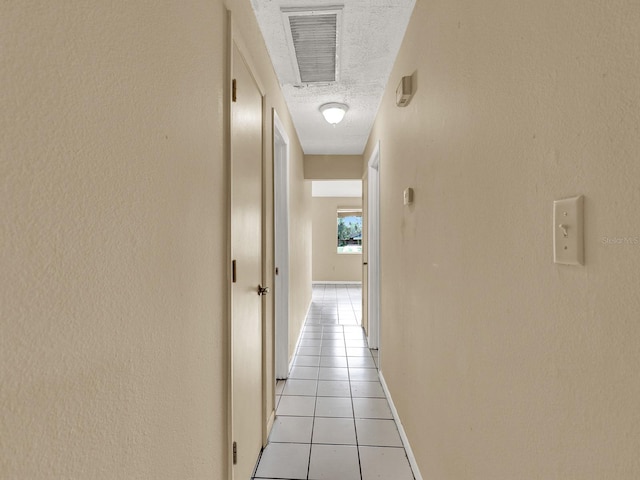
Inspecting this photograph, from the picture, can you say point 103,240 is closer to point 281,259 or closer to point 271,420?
point 271,420

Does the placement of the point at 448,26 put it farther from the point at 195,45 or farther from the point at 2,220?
the point at 2,220

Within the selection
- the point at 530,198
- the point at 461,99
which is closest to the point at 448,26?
the point at 461,99

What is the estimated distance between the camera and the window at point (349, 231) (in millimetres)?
9273

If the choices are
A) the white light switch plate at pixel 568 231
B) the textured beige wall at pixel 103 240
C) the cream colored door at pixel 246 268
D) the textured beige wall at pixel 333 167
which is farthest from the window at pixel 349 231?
the white light switch plate at pixel 568 231

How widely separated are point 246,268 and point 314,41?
1.45m

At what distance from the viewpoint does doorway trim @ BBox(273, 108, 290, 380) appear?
9.98ft

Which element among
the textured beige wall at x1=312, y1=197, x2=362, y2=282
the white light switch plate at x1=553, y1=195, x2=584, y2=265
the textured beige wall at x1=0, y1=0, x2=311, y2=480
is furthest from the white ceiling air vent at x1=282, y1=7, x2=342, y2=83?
the textured beige wall at x1=312, y1=197, x2=362, y2=282

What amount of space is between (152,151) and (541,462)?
1154 millimetres

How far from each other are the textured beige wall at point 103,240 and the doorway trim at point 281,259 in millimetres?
1845

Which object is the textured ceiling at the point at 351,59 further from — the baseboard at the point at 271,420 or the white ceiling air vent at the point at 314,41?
the baseboard at the point at 271,420

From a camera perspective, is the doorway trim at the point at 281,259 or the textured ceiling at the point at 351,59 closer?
the textured ceiling at the point at 351,59

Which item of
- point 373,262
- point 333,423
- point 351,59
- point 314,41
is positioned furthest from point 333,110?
point 333,423

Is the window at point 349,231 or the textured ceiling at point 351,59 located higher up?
the textured ceiling at point 351,59

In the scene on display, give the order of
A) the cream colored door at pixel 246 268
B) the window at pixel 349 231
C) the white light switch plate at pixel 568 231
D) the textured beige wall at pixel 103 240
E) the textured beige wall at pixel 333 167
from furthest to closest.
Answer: the window at pixel 349 231 < the textured beige wall at pixel 333 167 < the cream colored door at pixel 246 268 < the white light switch plate at pixel 568 231 < the textured beige wall at pixel 103 240
